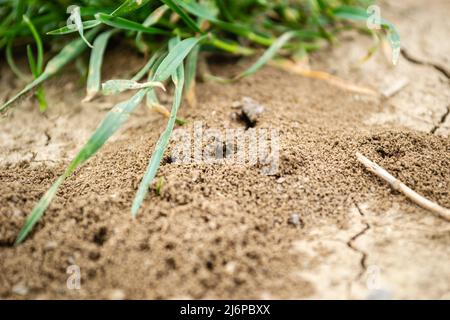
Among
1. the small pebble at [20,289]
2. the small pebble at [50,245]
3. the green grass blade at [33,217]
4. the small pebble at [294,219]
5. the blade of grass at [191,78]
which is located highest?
the blade of grass at [191,78]

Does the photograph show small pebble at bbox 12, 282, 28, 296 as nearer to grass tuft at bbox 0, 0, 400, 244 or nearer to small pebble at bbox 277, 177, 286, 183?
grass tuft at bbox 0, 0, 400, 244

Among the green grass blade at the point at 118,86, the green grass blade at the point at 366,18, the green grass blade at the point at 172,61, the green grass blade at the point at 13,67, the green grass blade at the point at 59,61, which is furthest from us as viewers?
the green grass blade at the point at 13,67

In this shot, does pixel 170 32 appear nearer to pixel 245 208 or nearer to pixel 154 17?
pixel 154 17

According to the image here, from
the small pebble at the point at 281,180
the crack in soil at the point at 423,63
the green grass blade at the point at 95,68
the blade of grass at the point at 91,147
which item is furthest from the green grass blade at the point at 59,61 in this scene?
the crack in soil at the point at 423,63

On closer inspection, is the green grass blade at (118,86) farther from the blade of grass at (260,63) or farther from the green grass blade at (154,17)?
the blade of grass at (260,63)

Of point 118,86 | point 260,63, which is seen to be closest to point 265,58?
point 260,63

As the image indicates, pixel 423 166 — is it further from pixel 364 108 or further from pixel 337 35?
pixel 337 35

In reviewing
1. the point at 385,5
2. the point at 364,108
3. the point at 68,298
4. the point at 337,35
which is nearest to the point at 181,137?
the point at 68,298
